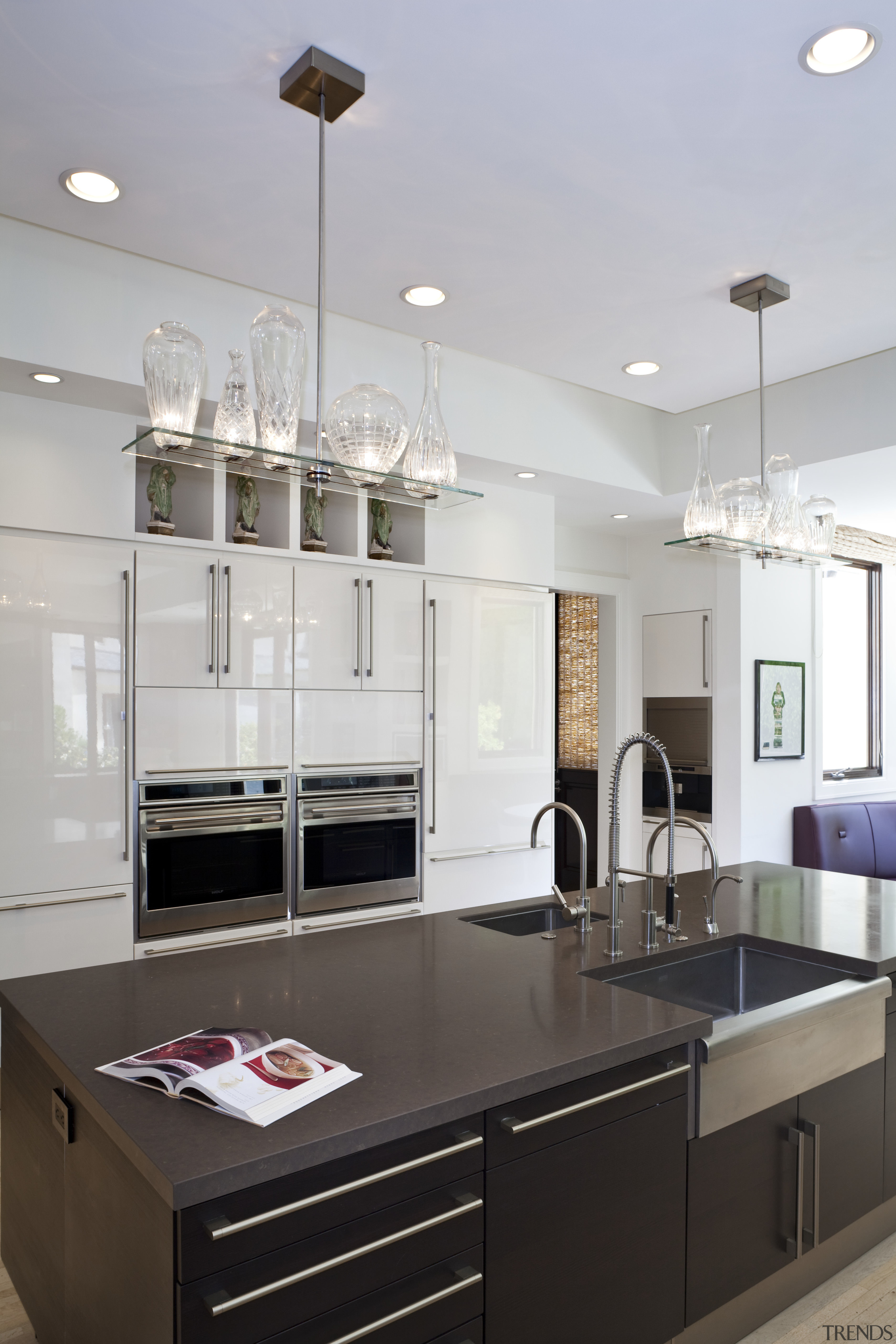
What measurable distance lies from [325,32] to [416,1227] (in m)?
2.23

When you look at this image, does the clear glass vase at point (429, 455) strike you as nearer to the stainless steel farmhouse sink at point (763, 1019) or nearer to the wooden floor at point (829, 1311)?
the stainless steel farmhouse sink at point (763, 1019)

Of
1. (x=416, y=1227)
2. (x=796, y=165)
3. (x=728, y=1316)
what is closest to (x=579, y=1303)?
(x=416, y=1227)

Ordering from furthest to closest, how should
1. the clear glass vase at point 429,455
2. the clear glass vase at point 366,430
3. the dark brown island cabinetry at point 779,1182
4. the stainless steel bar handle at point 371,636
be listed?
the stainless steel bar handle at point 371,636 → the clear glass vase at point 429,455 → the clear glass vase at point 366,430 → the dark brown island cabinetry at point 779,1182

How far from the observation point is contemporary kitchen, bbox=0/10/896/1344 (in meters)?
1.39

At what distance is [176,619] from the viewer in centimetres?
331

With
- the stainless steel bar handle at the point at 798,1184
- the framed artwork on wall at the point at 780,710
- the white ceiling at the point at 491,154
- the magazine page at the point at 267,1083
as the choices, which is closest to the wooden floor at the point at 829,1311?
the stainless steel bar handle at the point at 798,1184

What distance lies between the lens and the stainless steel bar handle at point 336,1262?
1124 mm

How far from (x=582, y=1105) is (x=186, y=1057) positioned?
646 millimetres

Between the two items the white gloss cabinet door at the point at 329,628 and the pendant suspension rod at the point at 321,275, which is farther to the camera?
the white gloss cabinet door at the point at 329,628

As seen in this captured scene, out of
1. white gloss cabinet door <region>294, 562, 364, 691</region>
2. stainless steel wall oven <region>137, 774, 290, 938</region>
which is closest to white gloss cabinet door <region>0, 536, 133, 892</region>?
stainless steel wall oven <region>137, 774, 290, 938</region>

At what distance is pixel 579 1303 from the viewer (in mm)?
1511

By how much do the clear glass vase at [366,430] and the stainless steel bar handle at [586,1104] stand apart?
1.33m

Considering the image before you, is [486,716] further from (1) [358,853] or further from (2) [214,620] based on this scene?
(2) [214,620]

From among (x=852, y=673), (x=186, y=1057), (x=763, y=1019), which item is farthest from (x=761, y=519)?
(x=852, y=673)
